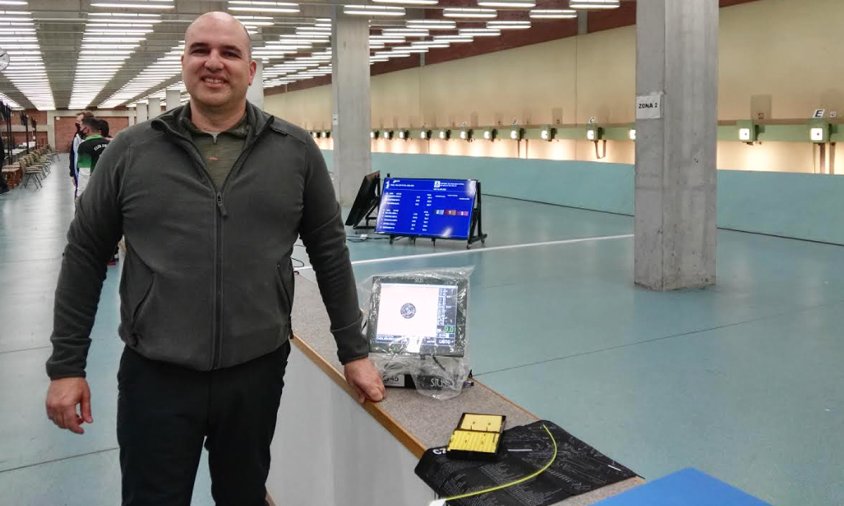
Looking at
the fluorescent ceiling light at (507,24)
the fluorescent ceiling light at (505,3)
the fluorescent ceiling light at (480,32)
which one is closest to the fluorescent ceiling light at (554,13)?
the fluorescent ceiling light at (507,24)

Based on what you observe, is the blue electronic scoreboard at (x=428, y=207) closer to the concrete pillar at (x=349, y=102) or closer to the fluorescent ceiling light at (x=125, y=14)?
the concrete pillar at (x=349, y=102)

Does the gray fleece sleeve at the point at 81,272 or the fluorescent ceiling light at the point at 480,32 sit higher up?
the fluorescent ceiling light at the point at 480,32

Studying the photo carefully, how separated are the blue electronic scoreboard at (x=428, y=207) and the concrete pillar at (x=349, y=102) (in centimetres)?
479

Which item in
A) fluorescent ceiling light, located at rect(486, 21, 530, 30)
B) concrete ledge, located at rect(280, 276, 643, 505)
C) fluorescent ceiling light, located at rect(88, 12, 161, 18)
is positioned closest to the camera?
concrete ledge, located at rect(280, 276, 643, 505)

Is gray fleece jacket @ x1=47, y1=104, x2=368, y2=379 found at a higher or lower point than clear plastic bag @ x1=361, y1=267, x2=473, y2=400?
higher

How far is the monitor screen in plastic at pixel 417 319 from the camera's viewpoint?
2.31 m

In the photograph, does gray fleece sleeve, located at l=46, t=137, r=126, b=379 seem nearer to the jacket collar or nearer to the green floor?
the jacket collar

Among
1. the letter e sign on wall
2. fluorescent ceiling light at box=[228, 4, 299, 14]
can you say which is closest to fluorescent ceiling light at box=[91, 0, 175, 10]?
fluorescent ceiling light at box=[228, 4, 299, 14]

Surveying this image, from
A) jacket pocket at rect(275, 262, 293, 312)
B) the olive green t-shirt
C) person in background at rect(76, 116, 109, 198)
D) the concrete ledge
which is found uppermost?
person in background at rect(76, 116, 109, 198)

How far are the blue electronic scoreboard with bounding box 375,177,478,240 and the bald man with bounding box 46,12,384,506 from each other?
8014 millimetres

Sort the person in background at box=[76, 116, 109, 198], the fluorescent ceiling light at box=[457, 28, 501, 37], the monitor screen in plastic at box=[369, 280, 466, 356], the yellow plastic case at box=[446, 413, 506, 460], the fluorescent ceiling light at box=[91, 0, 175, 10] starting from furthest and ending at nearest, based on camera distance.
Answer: the fluorescent ceiling light at box=[457, 28, 501, 37] → the fluorescent ceiling light at box=[91, 0, 175, 10] → the person in background at box=[76, 116, 109, 198] → the monitor screen in plastic at box=[369, 280, 466, 356] → the yellow plastic case at box=[446, 413, 506, 460]

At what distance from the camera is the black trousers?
196cm

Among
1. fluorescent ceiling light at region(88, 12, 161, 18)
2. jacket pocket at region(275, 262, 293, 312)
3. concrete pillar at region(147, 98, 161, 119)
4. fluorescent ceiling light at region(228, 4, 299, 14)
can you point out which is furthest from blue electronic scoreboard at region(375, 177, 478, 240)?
concrete pillar at region(147, 98, 161, 119)

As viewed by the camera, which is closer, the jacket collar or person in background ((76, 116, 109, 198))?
the jacket collar
